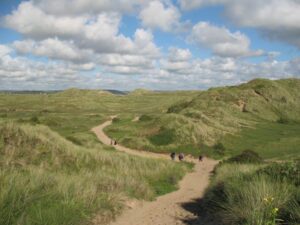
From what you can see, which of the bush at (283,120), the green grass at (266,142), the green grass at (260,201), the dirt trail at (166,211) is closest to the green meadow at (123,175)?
the green grass at (260,201)

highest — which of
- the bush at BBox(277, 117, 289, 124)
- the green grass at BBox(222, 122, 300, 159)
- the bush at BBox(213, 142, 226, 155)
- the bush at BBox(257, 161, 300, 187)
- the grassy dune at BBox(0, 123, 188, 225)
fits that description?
the bush at BBox(257, 161, 300, 187)

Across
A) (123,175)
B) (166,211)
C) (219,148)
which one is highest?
(123,175)

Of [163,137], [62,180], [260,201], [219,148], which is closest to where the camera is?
[260,201]

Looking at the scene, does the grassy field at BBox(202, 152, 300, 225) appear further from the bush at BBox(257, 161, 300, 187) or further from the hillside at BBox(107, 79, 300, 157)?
the hillside at BBox(107, 79, 300, 157)

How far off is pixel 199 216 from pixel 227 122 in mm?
58862

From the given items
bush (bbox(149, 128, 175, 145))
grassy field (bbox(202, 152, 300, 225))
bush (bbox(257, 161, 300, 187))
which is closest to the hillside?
bush (bbox(149, 128, 175, 145))

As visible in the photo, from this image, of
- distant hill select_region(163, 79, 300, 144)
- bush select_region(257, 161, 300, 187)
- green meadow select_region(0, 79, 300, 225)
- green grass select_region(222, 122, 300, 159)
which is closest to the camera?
green meadow select_region(0, 79, 300, 225)

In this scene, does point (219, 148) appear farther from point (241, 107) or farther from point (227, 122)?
point (241, 107)

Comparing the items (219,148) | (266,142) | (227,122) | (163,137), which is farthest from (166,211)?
(227,122)

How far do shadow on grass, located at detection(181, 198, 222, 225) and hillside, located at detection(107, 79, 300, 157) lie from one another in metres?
32.1

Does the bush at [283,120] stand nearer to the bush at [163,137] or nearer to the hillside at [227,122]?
the hillside at [227,122]

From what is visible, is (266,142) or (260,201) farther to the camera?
(266,142)

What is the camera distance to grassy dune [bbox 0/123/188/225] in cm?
981

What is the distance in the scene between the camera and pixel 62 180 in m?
13.6
